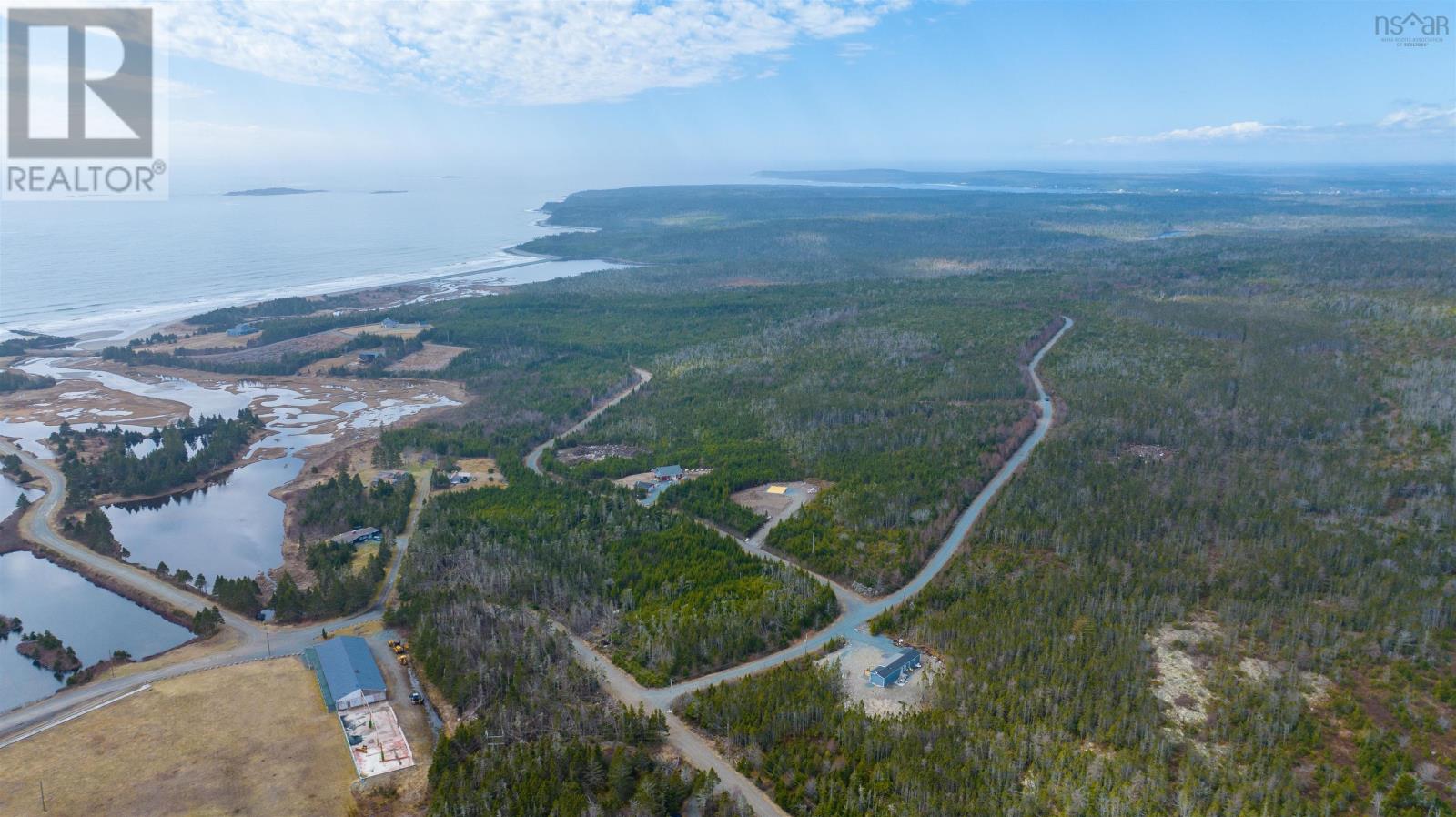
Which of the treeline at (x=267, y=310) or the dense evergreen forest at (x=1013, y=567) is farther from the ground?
the treeline at (x=267, y=310)

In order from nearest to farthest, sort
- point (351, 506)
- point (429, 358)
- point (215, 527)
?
point (351, 506) → point (215, 527) → point (429, 358)

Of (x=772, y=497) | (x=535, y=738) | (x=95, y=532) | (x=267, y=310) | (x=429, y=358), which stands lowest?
(x=535, y=738)

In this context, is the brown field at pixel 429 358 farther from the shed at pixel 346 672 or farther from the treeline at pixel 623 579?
the shed at pixel 346 672

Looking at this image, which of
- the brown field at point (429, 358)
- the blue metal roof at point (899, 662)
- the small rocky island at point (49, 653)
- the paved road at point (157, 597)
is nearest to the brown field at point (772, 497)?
the blue metal roof at point (899, 662)

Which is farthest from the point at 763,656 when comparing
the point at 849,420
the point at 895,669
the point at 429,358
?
the point at 429,358

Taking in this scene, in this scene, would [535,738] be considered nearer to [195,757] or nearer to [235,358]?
[195,757]
